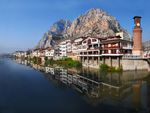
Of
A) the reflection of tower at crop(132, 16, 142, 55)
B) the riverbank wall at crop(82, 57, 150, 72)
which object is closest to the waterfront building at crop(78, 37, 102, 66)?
the riverbank wall at crop(82, 57, 150, 72)

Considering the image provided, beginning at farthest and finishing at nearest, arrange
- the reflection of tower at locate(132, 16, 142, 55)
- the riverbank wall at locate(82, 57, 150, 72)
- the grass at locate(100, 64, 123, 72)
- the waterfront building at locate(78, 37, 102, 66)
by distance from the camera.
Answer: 1. the waterfront building at locate(78, 37, 102, 66)
2. the reflection of tower at locate(132, 16, 142, 55)
3. the grass at locate(100, 64, 123, 72)
4. the riverbank wall at locate(82, 57, 150, 72)

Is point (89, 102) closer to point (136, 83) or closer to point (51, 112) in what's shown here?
point (51, 112)

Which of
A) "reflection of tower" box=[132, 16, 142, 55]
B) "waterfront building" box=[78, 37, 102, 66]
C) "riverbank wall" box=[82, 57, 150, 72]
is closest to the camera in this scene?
"riverbank wall" box=[82, 57, 150, 72]

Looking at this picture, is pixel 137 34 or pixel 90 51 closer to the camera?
pixel 137 34

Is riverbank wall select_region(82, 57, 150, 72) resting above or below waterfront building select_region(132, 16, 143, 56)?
below

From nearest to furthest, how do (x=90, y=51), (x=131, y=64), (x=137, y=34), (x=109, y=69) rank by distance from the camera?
(x=131, y=64) → (x=109, y=69) → (x=137, y=34) → (x=90, y=51)

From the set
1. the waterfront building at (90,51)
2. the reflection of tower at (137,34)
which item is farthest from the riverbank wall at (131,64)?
the waterfront building at (90,51)

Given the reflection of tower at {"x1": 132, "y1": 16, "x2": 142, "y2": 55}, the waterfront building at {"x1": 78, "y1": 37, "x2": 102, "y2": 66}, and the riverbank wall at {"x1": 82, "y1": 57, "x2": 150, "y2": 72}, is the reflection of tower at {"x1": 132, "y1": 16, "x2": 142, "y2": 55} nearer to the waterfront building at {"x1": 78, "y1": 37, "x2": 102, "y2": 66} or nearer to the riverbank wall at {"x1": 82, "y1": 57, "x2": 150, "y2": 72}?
the riverbank wall at {"x1": 82, "y1": 57, "x2": 150, "y2": 72}

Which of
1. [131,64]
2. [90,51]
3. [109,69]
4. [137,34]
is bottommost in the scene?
[109,69]

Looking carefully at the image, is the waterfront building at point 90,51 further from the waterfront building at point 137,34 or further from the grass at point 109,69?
the waterfront building at point 137,34

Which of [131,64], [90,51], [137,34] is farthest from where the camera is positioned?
[90,51]

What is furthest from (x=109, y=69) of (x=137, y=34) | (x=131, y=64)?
(x=137, y=34)

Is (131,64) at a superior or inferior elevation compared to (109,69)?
superior

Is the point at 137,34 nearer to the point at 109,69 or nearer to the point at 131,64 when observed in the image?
the point at 131,64
